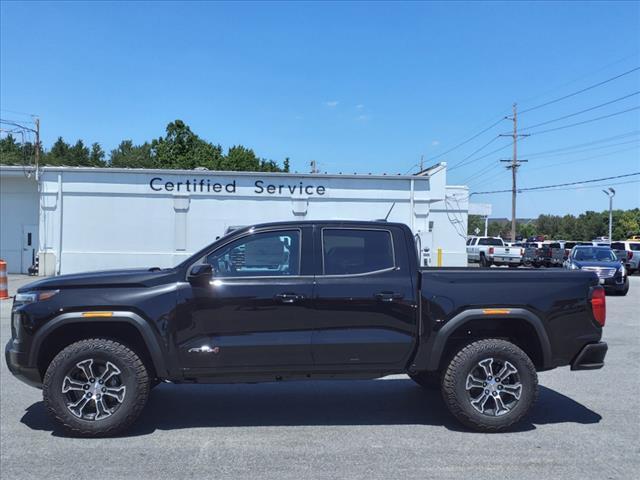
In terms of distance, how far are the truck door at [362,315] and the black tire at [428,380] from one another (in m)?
1.08

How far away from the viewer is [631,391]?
6.42 m

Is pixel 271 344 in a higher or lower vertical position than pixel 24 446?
higher

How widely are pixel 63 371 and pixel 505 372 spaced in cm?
389

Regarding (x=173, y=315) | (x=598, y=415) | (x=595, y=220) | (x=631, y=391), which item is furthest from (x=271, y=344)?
(x=595, y=220)

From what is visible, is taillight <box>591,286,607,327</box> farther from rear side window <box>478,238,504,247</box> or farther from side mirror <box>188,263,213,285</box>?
rear side window <box>478,238,504,247</box>

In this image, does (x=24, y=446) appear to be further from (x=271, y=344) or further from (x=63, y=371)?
(x=271, y=344)

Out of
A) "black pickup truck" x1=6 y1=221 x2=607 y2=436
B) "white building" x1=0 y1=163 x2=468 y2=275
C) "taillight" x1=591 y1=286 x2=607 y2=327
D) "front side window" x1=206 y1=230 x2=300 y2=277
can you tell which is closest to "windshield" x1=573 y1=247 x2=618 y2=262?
"white building" x1=0 y1=163 x2=468 y2=275

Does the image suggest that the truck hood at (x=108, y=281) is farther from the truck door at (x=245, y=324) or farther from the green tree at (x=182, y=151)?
the green tree at (x=182, y=151)

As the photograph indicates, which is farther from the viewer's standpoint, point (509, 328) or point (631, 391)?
point (631, 391)

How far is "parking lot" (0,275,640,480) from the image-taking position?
4164mm

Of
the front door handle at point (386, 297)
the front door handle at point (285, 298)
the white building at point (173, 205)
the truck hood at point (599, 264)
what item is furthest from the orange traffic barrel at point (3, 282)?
the truck hood at point (599, 264)

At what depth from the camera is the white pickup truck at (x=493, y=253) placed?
32.2 metres

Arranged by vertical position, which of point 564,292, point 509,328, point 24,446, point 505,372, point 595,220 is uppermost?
point 595,220

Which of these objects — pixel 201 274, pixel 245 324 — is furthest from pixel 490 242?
pixel 201 274
